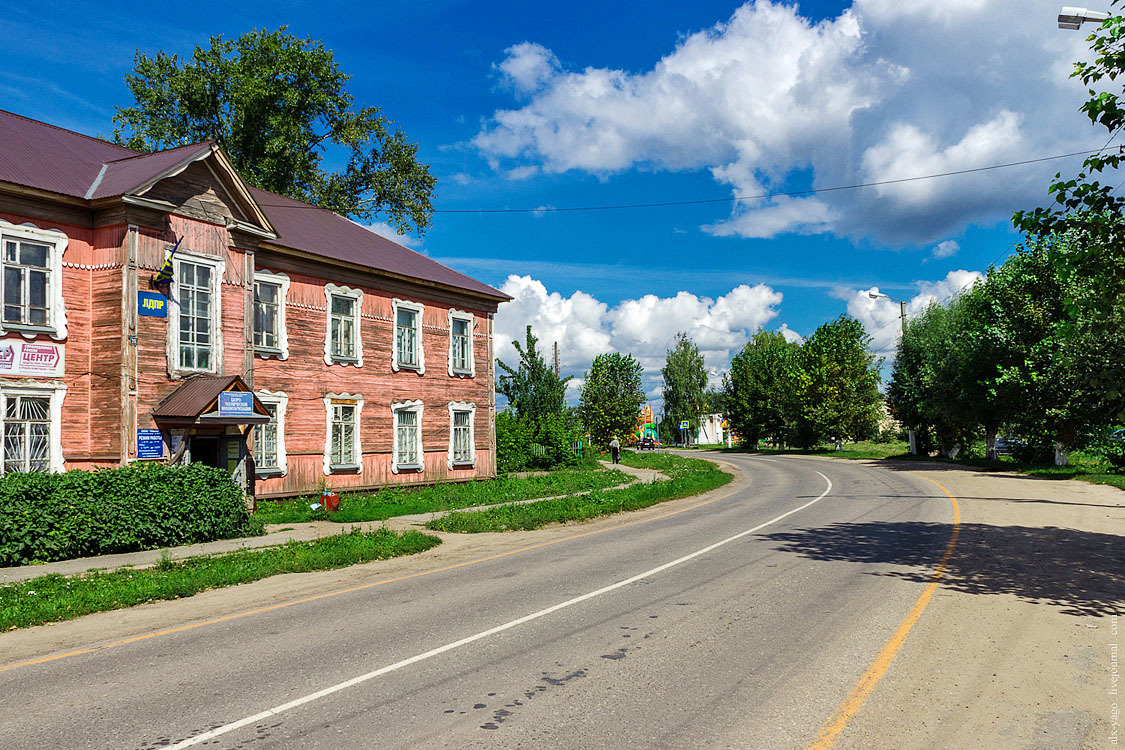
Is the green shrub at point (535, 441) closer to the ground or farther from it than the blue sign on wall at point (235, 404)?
closer to the ground

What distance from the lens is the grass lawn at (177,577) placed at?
9156 millimetres

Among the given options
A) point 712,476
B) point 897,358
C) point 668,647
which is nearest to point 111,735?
point 668,647

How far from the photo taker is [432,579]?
36.1 ft

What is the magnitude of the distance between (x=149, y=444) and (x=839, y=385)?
50.7 metres

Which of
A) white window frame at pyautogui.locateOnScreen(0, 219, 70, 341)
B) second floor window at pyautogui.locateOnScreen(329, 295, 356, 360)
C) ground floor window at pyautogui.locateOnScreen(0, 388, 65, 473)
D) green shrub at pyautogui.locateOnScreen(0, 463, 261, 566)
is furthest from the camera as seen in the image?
second floor window at pyautogui.locateOnScreen(329, 295, 356, 360)

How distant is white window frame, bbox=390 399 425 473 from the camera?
82.8 feet

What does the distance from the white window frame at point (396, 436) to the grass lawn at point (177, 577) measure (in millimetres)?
10235

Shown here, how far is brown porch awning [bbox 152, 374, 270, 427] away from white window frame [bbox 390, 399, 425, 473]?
24.6 ft

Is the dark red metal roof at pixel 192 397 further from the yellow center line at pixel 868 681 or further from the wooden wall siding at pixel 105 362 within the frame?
the yellow center line at pixel 868 681

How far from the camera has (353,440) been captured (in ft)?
78.4

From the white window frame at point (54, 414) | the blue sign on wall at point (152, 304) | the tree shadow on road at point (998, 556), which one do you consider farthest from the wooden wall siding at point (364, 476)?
the tree shadow on road at point (998, 556)

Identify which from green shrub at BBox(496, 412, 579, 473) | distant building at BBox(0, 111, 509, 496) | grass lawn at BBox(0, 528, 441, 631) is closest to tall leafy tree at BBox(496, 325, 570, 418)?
green shrub at BBox(496, 412, 579, 473)

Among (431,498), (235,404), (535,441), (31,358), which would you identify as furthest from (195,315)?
(535,441)

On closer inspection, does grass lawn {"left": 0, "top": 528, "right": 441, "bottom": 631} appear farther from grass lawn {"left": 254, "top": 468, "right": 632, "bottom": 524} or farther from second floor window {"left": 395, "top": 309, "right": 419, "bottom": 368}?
second floor window {"left": 395, "top": 309, "right": 419, "bottom": 368}
